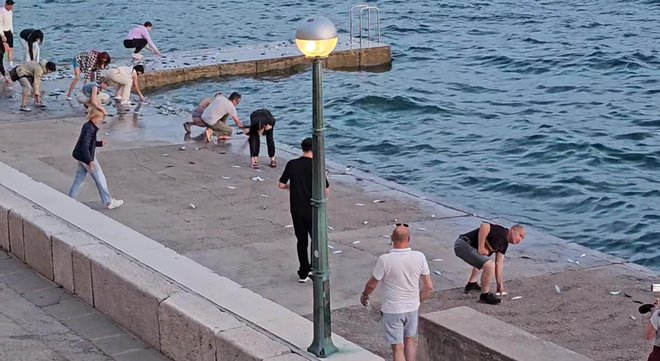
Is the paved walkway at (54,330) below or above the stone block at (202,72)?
above

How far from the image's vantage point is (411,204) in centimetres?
1775

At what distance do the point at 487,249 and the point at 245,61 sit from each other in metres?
19.7

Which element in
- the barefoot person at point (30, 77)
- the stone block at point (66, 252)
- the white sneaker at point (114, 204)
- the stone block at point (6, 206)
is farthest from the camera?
the barefoot person at point (30, 77)

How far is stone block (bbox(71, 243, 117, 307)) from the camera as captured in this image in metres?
9.91

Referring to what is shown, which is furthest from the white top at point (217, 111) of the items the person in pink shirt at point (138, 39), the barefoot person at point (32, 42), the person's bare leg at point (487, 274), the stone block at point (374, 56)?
the stone block at point (374, 56)

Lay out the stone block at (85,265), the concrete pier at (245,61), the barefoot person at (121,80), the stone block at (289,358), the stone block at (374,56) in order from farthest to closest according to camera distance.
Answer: the stone block at (374,56) → the concrete pier at (245,61) → the barefoot person at (121,80) → the stone block at (85,265) → the stone block at (289,358)

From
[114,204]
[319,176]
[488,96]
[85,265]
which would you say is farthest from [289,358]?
[488,96]

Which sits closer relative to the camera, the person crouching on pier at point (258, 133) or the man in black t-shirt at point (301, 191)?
→ the man in black t-shirt at point (301, 191)

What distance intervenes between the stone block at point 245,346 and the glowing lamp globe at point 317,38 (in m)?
1.89

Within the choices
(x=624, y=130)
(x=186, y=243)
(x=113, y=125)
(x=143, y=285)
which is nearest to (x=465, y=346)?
(x=143, y=285)

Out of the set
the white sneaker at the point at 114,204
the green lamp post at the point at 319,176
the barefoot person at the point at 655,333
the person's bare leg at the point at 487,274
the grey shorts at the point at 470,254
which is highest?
the green lamp post at the point at 319,176

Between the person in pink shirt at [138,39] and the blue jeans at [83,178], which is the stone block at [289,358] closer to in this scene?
the blue jeans at [83,178]

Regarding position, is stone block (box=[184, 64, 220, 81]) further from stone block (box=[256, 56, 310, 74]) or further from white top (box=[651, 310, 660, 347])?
white top (box=[651, 310, 660, 347])

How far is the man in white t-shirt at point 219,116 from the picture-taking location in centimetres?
2091
